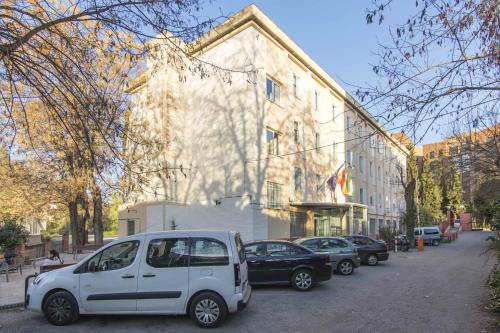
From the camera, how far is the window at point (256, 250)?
12.4m

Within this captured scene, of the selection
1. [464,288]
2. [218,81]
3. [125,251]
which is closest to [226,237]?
[125,251]

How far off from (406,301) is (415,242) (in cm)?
3013

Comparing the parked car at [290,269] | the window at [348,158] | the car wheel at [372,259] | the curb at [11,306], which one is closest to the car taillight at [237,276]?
the parked car at [290,269]

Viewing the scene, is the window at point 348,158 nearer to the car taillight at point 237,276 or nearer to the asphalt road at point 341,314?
the asphalt road at point 341,314

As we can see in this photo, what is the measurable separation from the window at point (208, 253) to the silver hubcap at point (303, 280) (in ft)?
15.0

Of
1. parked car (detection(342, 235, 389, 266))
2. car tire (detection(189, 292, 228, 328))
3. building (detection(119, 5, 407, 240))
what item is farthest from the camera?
building (detection(119, 5, 407, 240))

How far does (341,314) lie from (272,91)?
18.1 m

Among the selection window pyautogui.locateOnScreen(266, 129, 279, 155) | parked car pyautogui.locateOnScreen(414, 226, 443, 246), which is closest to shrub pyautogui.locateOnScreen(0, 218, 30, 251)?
window pyautogui.locateOnScreen(266, 129, 279, 155)

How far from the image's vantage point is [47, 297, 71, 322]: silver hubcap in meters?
8.15

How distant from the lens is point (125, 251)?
8.32m

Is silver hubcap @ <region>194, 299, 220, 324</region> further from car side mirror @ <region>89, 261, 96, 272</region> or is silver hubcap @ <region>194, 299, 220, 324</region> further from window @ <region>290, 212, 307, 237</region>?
window @ <region>290, 212, 307, 237</region>

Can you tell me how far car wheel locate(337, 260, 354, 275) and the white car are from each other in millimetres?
8393

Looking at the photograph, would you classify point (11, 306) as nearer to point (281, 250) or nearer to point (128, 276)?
point (128, 276)

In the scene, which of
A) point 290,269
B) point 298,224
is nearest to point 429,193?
point 298,224
